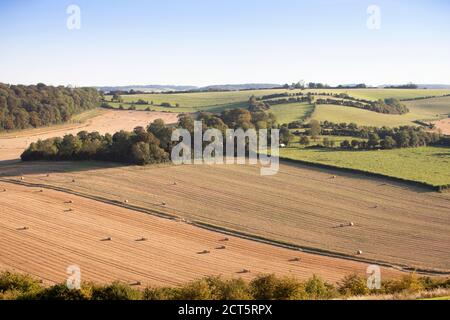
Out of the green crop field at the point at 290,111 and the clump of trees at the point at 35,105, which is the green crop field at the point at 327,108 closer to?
the green crop field at the point at 290,111

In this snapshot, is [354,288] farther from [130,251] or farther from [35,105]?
[35,105]

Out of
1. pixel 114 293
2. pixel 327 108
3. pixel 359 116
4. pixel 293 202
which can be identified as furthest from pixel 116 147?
pixel 327 108

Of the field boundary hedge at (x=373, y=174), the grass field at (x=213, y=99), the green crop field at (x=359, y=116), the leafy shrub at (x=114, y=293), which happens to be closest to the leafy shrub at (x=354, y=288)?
the leafy shrub at (x=114, y=293)

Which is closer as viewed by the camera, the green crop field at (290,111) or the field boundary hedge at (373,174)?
the field boundary hedge at (373,174)

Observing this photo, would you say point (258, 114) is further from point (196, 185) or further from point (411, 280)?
point (411, 280)

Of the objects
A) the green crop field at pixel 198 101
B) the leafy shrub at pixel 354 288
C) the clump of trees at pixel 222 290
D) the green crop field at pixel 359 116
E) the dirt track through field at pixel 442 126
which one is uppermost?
the green crop field at pixel 198 101

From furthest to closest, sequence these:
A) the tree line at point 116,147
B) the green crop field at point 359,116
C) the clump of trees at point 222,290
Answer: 1. the green crop field at point 359,116
2. the tree line at point 116,147
3. the clump of trees at point 222,290
